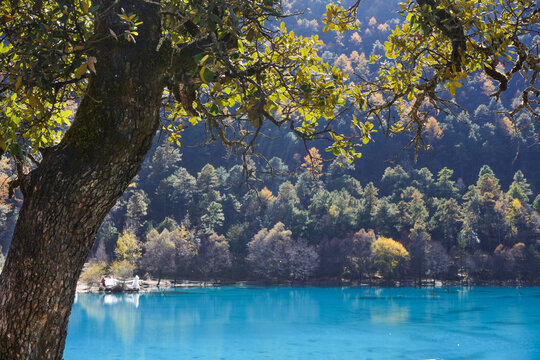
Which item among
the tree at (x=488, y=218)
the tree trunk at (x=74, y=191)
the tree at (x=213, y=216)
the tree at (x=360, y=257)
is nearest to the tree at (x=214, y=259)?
the tree at (x=213, y=216)

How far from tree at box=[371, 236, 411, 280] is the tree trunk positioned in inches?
1687

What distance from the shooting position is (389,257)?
43.3 meters

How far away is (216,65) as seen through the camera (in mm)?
2758

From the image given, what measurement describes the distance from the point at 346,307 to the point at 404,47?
1291 inches

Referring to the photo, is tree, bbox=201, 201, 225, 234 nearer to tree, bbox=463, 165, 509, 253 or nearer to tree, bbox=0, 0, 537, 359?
tree, bbox=463, 165, 509, 253

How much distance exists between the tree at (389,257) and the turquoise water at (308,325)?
8.82ft

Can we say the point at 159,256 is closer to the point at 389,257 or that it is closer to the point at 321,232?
the point at 321,232

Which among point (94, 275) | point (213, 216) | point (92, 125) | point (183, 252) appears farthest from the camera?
point (213, 216)

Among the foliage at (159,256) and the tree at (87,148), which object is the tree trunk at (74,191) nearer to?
the tree at (87,148)

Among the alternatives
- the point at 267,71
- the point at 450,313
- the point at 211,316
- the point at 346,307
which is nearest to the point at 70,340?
the point at 211,316

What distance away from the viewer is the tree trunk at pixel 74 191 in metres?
1.83

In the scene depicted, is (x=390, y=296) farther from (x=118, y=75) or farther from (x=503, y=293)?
(x=118, y=75)

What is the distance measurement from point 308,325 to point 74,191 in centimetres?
2772

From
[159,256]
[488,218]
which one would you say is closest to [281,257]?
[159,256]
